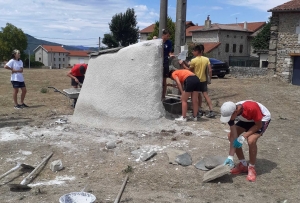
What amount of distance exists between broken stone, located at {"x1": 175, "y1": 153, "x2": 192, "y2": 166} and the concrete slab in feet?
1.78

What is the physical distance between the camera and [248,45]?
52594mm

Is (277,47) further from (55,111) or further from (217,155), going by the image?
(217,155)

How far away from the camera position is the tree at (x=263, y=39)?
1761 inches

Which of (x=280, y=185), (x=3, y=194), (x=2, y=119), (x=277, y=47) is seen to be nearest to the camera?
(x=3, y=194)

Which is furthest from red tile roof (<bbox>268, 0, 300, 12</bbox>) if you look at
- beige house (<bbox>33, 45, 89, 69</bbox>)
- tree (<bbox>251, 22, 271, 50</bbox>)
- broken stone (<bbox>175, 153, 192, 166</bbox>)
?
beige house (<bbox>33, 45, 89, 69</bbox>)

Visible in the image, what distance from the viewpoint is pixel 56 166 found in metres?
5.29

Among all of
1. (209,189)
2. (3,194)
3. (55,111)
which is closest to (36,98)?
(55,111)

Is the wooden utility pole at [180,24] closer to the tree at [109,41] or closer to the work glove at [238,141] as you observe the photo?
the work glove at [238,141]

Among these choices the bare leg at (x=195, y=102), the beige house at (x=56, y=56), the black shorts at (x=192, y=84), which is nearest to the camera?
the black shorts at (x=192, y=84)

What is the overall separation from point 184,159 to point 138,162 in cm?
69

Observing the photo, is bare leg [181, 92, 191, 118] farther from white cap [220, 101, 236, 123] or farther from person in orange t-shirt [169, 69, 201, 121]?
white cap [220, 101, 236, 123]

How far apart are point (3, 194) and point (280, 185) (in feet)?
11.6

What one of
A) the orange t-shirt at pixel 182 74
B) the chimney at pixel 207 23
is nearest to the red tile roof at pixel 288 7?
the orange t-shirt at pixel 182 74

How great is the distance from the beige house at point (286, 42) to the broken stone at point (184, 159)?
15379 millimetres
